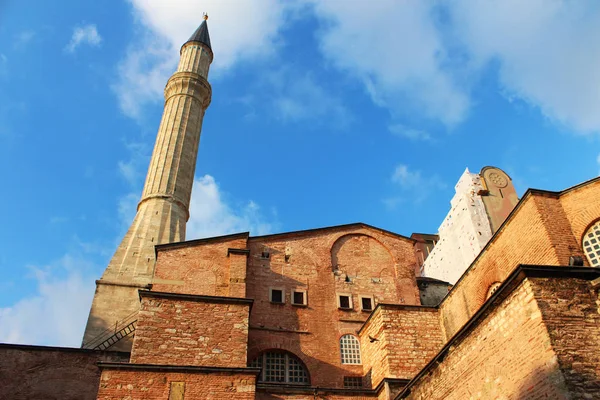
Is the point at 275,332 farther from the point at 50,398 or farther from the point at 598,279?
the point at 598,279

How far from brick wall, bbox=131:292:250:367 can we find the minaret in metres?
5.46

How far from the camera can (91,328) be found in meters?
20.1

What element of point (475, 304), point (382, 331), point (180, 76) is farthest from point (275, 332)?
point (180, 76)

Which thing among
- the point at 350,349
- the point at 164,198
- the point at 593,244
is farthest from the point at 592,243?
the point at 164,198

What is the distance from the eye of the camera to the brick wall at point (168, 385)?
41.1 ft

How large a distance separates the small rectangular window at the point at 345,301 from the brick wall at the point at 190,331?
4.04 metres

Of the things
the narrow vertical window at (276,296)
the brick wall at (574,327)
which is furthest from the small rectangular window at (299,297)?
the brick wall at (574,327)

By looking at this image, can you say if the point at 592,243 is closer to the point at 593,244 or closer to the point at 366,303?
the point at 593,244

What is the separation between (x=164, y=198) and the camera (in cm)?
2552

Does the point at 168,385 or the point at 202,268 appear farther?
the point at 202,268

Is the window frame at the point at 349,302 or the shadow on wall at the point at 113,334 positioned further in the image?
the shadow on wall at the point at 113,334

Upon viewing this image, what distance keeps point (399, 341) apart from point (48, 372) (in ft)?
34.4

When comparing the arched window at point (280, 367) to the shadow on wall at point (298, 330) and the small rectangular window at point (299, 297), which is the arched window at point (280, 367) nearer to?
the shadow on wall at point (298, 330)

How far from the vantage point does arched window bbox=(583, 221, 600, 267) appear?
494 inches
